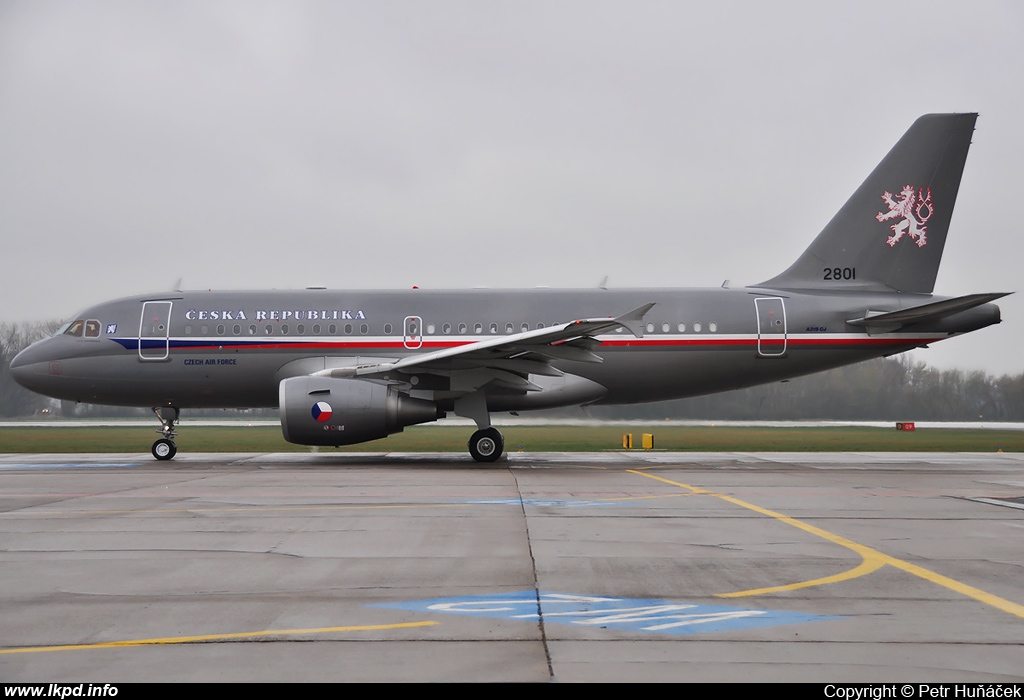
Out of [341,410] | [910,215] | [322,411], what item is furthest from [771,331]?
[322,411]

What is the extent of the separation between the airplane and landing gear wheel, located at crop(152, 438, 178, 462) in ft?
0.08

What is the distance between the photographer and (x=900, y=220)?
19.0 metres

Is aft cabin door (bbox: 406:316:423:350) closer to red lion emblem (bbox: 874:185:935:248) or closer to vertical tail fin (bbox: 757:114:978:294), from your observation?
vertical tail fin (bbox: 757:114:978:294)

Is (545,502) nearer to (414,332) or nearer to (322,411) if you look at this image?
(322,411)

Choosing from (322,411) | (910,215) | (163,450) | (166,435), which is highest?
(910,215)

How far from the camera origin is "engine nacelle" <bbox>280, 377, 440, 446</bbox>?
16500mm

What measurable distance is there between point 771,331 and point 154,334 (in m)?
13.9

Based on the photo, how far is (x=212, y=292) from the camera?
19.7m

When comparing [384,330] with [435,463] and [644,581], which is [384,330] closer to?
[435,463]

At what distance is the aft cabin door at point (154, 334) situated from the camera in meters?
18.9

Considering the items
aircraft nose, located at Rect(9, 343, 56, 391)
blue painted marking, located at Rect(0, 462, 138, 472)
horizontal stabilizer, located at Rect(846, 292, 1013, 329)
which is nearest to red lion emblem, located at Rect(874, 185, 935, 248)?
horizontal stabilizer, located at Rect(846, 292, 1013, 329)

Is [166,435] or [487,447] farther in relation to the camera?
[166,435]

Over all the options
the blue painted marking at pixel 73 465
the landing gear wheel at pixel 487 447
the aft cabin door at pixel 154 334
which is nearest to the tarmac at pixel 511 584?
the blue painted marking at pixel 73 465

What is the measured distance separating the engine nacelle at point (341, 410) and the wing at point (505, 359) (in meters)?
0.58
